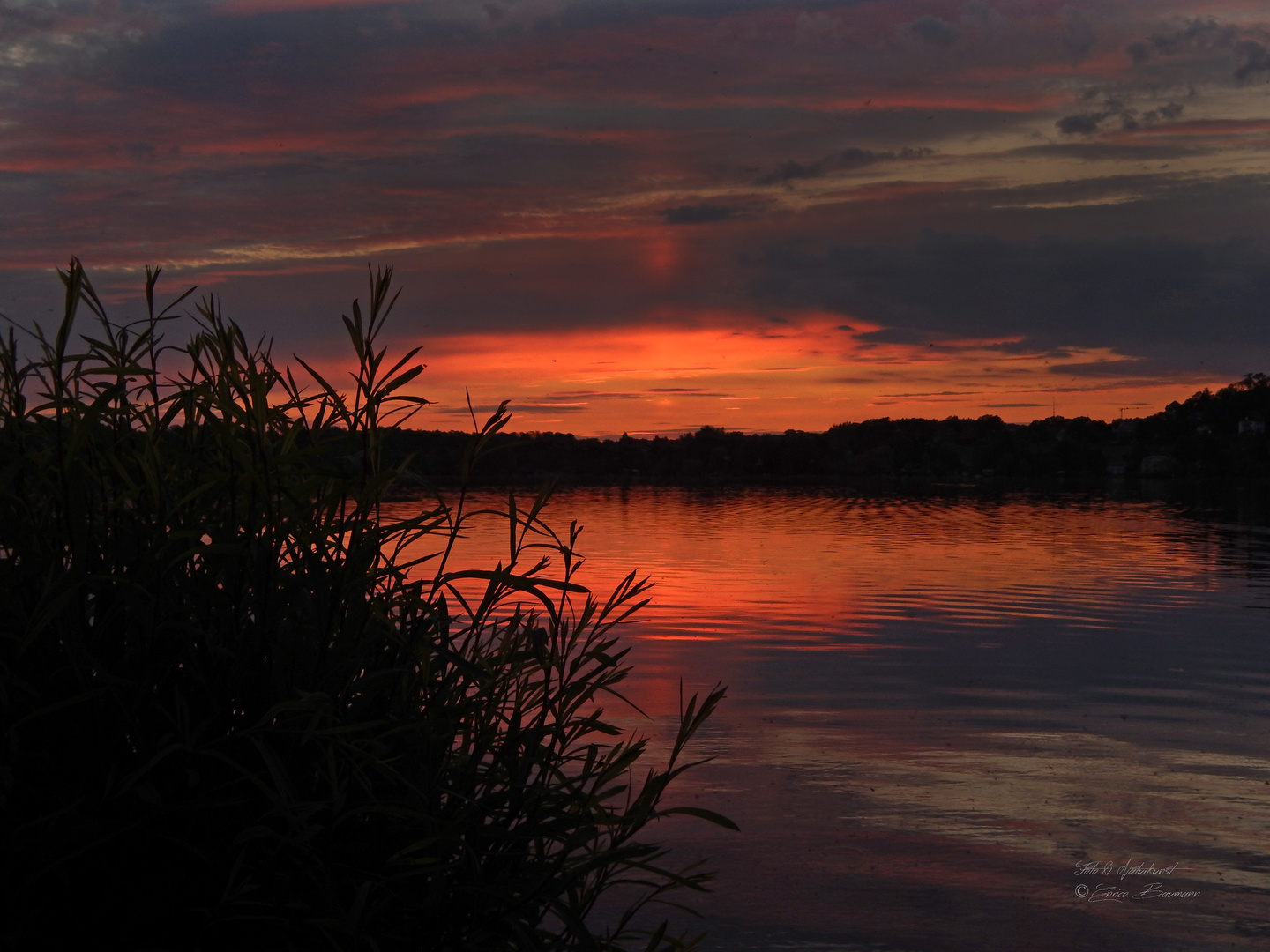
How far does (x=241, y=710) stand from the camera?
256cm

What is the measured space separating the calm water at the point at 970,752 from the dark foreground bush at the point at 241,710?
434 cm

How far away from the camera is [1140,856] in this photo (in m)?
7.93

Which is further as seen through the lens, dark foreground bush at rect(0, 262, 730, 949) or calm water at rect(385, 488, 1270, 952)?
calm water at rect(385, 488, 1270, 952)

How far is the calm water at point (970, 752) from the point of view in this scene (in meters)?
6.97

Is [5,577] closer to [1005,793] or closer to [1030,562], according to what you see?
[1005,793]

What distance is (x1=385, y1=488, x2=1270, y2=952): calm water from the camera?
6.97 metres

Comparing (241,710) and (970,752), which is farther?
(970,752)

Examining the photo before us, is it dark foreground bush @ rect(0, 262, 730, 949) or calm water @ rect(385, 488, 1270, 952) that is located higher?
dark foreground bush @ rect(0, 262, 730, 949)

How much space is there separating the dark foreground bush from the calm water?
171 inches

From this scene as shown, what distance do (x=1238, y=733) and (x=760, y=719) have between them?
18.1 feet

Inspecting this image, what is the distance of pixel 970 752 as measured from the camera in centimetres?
1112

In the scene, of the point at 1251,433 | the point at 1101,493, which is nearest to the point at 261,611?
the point at 1101,493

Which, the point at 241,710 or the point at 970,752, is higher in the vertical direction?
the point at 241,710

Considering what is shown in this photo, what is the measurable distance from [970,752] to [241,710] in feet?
32.6
